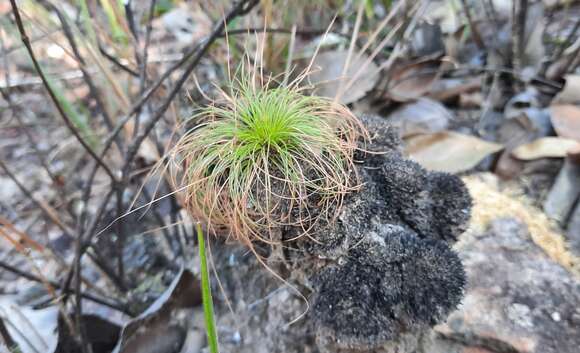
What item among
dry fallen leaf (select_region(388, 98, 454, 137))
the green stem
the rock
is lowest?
the rock

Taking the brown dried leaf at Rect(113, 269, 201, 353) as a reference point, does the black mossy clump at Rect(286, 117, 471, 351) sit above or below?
above

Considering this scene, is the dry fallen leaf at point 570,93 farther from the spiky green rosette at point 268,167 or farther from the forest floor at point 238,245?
the spiky green rosette at point 268,167

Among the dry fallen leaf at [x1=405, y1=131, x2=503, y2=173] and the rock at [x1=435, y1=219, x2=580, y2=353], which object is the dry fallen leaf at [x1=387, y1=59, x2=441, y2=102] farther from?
the rock at [x1=435, y1=219, x2=580, y2=353]

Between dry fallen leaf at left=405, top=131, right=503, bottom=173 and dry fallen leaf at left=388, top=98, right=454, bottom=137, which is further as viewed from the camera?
dry fallen leaf at left=388, top=98, right=454, bottom=137

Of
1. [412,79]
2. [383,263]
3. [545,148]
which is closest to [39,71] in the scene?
[383,263]

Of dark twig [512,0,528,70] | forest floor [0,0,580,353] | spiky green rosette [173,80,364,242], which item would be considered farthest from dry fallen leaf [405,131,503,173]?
spiky green rosette [173,80,364,242]

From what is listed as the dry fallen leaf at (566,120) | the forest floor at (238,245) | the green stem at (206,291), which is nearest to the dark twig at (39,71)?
the forest floor at (238,245)

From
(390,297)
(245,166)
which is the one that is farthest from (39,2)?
(390,297)

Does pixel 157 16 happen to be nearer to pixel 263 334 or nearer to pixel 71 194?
pixel 71 194
